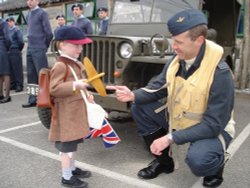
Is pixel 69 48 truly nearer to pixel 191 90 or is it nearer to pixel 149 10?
pixel 191 90

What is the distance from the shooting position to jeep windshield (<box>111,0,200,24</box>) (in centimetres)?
472

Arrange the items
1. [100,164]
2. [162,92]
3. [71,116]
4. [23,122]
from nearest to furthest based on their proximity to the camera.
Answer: [71,116] < [162,92] < [100,164] < [23,122]

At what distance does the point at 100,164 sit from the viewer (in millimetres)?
3609

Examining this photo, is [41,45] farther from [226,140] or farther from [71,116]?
[226,140]

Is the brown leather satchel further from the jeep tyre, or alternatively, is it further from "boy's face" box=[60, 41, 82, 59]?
the jeep tyre

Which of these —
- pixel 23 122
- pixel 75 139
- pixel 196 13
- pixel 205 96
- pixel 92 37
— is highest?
pixel 196 13

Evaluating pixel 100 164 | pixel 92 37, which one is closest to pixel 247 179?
pixel 100 164

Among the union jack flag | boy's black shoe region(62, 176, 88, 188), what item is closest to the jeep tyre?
the union jack flag

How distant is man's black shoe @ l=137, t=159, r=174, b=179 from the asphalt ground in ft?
0.15

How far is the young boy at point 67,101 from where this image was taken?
2840 millimetres

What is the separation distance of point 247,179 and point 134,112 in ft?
3.73

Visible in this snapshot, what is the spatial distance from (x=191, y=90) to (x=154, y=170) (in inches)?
36.4

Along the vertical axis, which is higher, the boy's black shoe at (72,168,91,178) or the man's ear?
the man's ear

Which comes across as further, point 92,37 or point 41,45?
point 41,45
